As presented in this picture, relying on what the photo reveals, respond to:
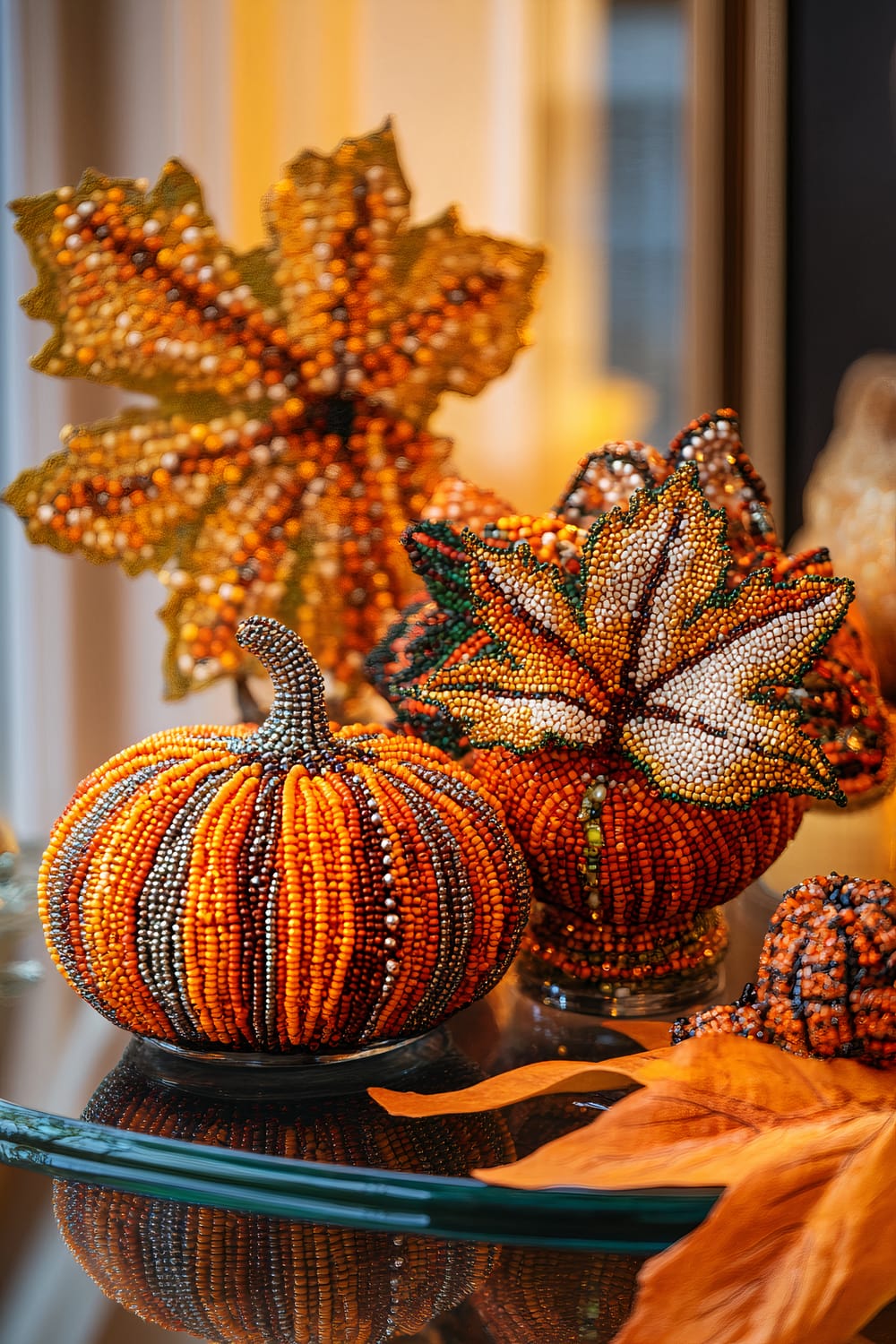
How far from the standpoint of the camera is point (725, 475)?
37 cm

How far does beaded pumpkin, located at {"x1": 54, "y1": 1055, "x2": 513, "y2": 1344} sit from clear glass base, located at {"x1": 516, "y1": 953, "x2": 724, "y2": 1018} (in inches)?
2.9

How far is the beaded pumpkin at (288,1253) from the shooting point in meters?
0.27

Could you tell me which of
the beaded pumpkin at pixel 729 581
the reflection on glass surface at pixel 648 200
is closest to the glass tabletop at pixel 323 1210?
the beaded pumpkin at pixel 729 581

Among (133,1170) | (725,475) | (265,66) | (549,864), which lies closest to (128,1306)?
(133,1170)

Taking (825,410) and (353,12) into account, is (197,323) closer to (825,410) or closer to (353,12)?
(825,410)

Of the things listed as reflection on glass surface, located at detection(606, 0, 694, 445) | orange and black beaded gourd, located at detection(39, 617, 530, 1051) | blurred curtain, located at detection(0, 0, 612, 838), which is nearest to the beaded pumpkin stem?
orange and black beaded gourd, located at detection(39, 617, 530, 1051)

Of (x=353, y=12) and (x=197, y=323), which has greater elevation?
(x=353, y=12)

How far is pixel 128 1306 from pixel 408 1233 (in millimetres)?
66

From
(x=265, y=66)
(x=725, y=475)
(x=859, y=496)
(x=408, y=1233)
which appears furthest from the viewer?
(x=265, y=66)

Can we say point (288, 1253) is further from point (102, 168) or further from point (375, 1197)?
point (102, 168)

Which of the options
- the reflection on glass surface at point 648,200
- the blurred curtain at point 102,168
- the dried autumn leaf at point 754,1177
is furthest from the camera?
the reflection on glass surface at point 648,200

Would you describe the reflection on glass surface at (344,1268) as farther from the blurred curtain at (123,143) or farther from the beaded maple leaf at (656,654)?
the blurred curtain at (123,143)

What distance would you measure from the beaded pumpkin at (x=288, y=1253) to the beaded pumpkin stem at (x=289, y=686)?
8 cm

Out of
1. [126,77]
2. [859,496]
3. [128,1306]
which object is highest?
[126,77]
